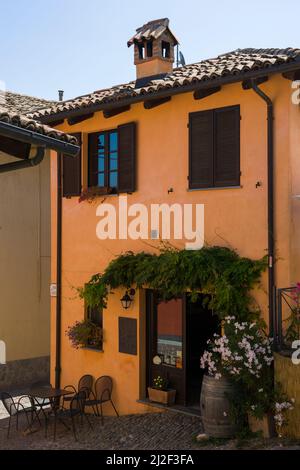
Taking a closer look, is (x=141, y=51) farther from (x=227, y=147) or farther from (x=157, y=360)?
(x=157, y=360)

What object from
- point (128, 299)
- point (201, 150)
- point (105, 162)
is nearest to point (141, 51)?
point (105, 162)

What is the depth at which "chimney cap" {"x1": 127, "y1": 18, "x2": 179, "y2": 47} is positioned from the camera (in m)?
12.8

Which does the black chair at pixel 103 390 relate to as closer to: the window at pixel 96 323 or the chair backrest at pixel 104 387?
the chair backrest at pixel 104 387

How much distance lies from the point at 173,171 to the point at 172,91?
4.83 feet

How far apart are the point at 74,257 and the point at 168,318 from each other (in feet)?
8.46

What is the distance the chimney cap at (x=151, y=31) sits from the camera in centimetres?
1279

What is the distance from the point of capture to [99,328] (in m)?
12.0

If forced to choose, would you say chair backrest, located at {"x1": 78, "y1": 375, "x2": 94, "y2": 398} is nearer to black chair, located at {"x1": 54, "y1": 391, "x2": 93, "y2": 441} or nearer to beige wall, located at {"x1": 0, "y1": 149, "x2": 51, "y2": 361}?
black chair, located at {"x1": 54, "y1": 391, "x2": 93, "y2": 441}

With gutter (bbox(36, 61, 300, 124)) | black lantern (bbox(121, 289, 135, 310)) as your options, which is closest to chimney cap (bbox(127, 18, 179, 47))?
gutter (bbox(36, 61, 300, 124))

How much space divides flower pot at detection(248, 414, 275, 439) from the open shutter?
12.5 ft

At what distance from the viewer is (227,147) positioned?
32.3 ft

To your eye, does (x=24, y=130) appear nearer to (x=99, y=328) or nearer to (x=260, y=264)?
(x=260, y=264)

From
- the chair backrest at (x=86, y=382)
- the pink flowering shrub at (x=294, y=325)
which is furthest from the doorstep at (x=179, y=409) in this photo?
the pink flowering shrub at (x=294, y=325)

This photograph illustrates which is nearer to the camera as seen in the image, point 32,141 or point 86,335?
point 32,141
